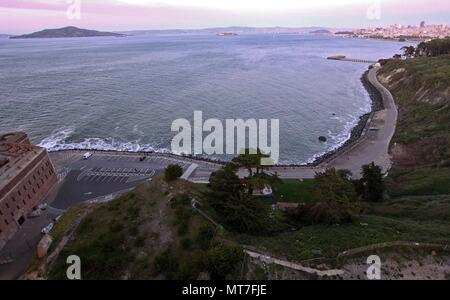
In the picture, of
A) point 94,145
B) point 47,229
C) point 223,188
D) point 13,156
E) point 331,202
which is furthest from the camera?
point 94,145

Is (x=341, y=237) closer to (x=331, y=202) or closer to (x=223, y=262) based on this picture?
(x=331, y=202)

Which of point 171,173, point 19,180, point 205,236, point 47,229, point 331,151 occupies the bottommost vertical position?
point 47,229

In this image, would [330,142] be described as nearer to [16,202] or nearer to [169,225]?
[169,225]

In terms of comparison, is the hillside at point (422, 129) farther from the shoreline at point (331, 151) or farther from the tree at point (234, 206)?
the tree at point (234, 206)

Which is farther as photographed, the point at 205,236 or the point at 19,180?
the point at 19,180

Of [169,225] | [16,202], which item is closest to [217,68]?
[16,202]
